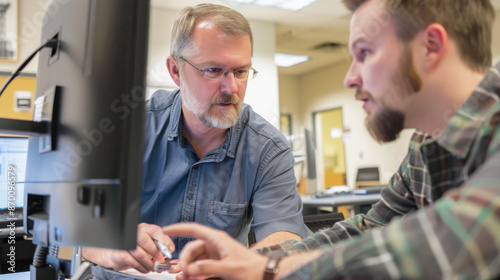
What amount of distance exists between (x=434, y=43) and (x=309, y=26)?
516cm

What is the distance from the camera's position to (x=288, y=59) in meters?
7.26

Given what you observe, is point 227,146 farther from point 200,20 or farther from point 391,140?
point 391,140

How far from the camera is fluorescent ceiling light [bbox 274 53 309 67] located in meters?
6.99

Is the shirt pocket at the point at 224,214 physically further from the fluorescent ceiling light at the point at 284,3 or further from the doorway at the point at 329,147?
the doorway at the point at 329,147

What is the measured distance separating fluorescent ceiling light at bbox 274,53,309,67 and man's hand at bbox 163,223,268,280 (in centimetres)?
639

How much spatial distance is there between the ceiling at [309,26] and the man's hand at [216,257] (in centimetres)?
387

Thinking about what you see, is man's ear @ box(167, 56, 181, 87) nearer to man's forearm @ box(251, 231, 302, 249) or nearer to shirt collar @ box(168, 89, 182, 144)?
shirt collar @ box(168, 89, 182, 144)

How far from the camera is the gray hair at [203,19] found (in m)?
1.28

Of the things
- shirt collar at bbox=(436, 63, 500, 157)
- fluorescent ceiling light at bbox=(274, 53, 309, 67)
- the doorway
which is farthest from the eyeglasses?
the doorway

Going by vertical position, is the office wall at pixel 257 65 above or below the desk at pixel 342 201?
above

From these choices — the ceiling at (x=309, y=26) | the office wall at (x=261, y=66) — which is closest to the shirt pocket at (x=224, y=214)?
the ceiling at (x=309, y=26)

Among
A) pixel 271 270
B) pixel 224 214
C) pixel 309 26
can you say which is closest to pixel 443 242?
pixel 271 270

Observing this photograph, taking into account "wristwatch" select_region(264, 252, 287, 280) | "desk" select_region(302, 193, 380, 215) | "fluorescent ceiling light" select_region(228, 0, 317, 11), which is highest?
"fluorescent ceiling light" select_region(228, 0, 317, 11)

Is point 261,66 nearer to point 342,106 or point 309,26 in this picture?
point 309,26
